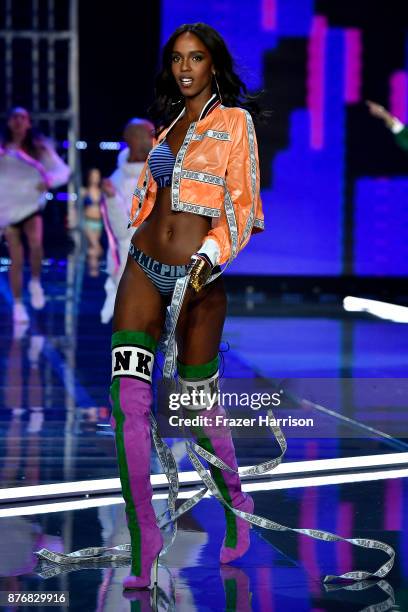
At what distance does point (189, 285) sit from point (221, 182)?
0.39 meters

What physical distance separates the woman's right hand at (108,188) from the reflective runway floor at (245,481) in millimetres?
1141

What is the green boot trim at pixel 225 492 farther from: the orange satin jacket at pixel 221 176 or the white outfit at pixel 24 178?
the white outfit at pixel 24 178

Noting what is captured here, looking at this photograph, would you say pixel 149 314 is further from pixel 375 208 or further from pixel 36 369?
pixel 375 208

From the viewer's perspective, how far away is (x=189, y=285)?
4.77 metres

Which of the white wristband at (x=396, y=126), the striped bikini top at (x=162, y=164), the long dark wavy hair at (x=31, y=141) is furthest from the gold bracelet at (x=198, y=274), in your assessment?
the long dark wavy hair at (x=31, y=141)

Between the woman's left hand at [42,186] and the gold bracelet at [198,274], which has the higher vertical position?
the woman's left hand at [42,186]

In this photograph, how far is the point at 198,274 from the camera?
4730mm

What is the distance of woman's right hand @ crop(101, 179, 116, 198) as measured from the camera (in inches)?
457

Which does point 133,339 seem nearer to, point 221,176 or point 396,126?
point 221,176

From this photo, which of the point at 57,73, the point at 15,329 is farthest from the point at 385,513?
the point at 57,73

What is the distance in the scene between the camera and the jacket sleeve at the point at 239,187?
16.2 ft

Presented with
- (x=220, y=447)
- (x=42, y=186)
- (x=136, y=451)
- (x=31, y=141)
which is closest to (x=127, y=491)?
(x=136, y=451)

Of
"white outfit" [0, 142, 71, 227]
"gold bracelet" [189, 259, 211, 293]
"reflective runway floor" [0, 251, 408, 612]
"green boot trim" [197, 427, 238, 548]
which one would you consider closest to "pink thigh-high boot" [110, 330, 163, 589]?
"reflective runway floor" [0, 251, 408, 612]

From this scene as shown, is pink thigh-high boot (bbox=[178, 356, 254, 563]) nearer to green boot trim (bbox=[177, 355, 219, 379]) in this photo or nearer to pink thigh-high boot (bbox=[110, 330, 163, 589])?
green boot trim (bbox=[177, 355, 219, 379])
